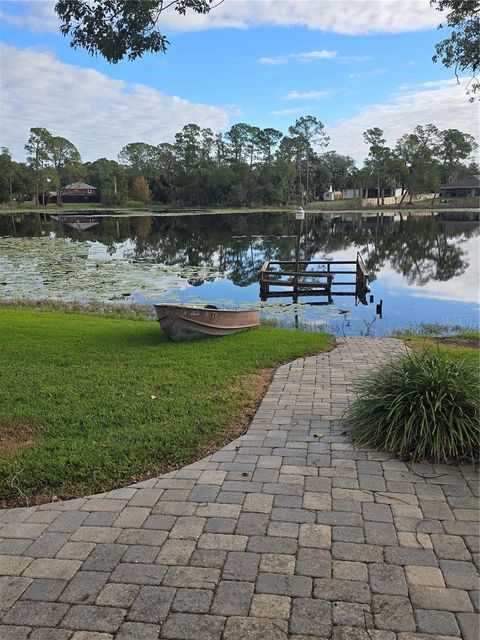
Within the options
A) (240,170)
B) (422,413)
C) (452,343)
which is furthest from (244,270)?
(240,170)

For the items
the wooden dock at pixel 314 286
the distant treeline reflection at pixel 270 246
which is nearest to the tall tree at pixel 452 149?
the distant treeline reflection at pixel 270 246

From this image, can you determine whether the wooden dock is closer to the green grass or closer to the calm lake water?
the calm lake water

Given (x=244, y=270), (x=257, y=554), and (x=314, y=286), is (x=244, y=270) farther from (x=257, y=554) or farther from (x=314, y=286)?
(x=257, y=554)

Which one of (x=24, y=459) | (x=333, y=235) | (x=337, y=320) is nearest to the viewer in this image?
(x=24, y=459)

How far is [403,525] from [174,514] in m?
1.52

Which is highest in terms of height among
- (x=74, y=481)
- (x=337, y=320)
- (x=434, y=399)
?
(x=434, y=399)

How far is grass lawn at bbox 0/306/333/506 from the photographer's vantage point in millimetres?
4125

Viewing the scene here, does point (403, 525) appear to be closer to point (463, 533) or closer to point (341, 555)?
point (463, 533)

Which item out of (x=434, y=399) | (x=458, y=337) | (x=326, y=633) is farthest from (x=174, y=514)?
(x=458, y=337)

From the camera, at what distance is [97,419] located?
16.8ft

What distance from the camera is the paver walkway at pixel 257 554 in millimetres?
2475

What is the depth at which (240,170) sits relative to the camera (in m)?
82.6

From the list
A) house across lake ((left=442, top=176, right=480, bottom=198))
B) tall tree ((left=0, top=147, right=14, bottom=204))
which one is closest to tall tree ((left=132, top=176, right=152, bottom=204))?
tall tree ((left=0, top=147, right=14, bottom=204))

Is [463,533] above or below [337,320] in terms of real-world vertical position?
above
